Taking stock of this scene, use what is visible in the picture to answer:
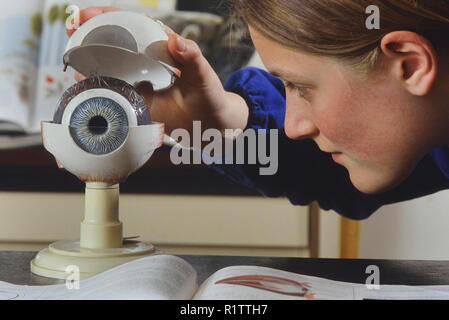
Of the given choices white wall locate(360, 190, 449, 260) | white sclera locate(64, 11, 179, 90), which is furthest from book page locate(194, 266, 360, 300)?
white wall locate(360, 190, 449, 260)

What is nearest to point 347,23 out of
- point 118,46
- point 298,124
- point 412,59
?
point 412,59

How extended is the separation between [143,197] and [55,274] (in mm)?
955

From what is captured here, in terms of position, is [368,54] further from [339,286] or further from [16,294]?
[16,294]

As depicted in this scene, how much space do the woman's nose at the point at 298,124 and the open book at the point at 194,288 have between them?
59cm

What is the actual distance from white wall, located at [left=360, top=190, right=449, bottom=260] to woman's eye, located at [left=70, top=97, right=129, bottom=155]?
3.32 ft

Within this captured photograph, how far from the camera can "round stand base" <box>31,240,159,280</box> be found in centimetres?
82

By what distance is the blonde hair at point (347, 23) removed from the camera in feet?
3.66

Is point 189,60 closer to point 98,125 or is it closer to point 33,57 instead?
point 98,125

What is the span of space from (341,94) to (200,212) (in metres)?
0.67

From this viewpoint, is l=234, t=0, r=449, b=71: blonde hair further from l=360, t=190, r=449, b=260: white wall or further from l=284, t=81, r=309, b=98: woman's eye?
l=360, t=190, r=449, b=260: white wall

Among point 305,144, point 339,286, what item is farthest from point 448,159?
point 339,286

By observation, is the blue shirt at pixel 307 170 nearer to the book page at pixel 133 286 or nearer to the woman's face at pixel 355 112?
the woman's face at pixel 355 112

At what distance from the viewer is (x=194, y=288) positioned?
73 centimetres

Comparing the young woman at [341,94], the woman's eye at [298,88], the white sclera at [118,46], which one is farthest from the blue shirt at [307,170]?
the white sclera at [118,46]
